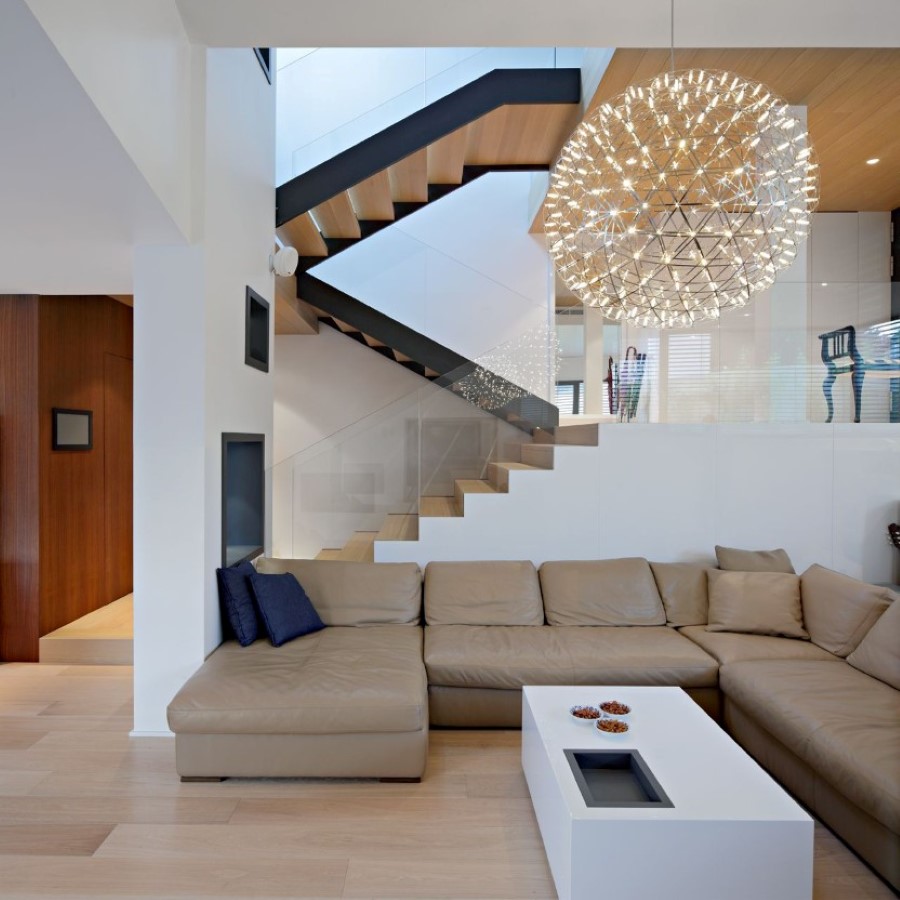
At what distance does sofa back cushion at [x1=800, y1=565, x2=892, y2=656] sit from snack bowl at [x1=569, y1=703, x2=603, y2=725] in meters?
1.47

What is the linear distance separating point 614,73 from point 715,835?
13.2ft

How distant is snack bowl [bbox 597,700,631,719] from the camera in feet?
8.28

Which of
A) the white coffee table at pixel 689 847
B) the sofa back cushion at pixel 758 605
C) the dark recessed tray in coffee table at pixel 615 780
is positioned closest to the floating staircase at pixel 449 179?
the sofa back cushion at pixel 758 605

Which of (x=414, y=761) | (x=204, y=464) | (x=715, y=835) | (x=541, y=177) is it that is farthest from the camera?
(x=541, y=177)

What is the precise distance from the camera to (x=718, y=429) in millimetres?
4230

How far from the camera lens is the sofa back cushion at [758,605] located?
3459 millimetres

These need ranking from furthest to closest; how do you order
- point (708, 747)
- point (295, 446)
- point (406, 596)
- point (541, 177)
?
point (295, 446), point (541, 177), point (406, 596), point (708, 747)

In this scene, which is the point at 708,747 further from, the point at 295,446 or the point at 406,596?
the point at 295,446

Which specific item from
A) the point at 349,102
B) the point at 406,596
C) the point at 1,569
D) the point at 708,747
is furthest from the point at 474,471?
the point at 1,569

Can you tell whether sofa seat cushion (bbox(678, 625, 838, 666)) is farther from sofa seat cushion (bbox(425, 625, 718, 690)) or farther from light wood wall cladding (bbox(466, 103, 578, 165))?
light wood wall cladding (bbox(466, 103, 578, 165))

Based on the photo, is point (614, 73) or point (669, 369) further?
point (669, 369)

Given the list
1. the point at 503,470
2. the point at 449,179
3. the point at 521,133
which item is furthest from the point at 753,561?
the point at 449,179

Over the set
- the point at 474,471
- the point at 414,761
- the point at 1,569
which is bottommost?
the point at 414,761

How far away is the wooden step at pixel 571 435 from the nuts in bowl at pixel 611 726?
2.11 m
